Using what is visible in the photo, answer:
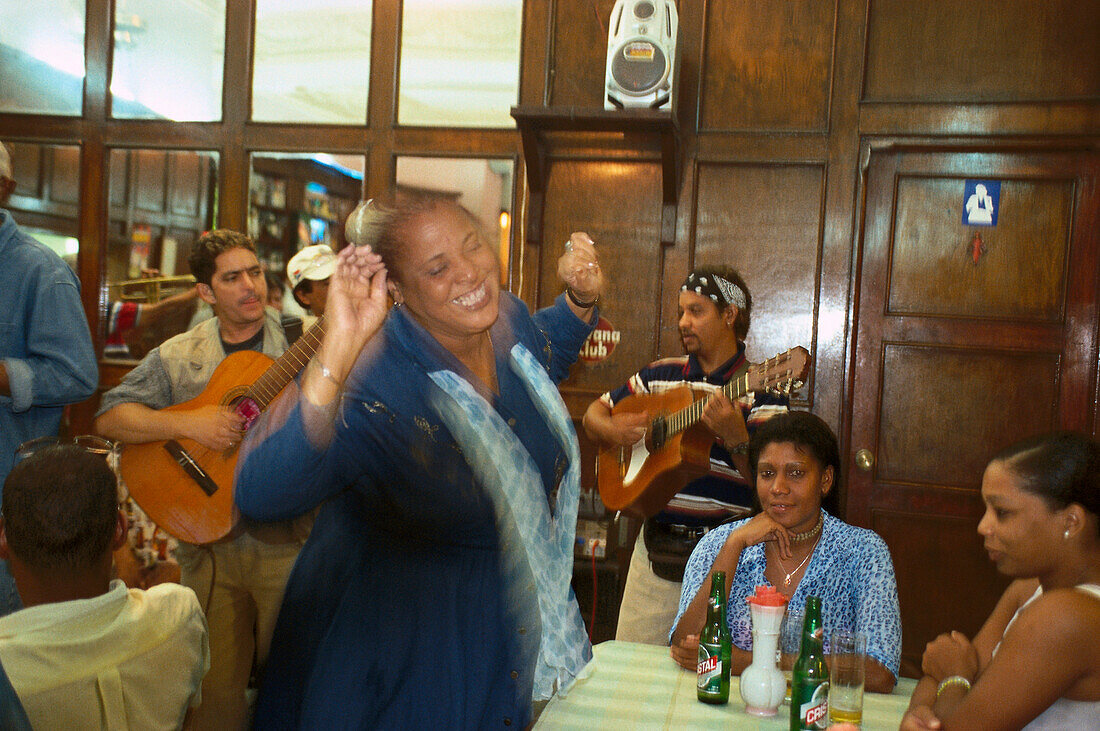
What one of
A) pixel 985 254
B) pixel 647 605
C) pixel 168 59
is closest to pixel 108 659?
pixel 647 605

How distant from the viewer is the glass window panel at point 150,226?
459cm

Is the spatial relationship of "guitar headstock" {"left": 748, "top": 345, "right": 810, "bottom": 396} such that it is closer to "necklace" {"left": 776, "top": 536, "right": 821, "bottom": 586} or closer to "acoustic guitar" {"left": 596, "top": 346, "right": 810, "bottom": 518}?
"acoustic guitar" {"left": 596, "top": 346, "right": 810, "bottom": 518}

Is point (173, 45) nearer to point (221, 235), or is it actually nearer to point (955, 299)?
point (221, 235)

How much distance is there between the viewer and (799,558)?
2254 mm

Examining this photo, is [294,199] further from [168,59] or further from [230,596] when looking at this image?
[230,596]

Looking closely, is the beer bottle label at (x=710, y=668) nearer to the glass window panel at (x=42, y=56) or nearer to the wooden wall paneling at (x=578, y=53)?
the wooden wall paneling at (x=578, y=53)

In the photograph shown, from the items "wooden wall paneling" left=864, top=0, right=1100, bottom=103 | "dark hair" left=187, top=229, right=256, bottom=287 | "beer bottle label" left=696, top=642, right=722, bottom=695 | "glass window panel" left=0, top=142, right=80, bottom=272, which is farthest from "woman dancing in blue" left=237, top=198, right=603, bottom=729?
"glass window panel" left=0, top=142, right=80, bottom=272

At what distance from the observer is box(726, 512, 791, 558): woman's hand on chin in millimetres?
2207

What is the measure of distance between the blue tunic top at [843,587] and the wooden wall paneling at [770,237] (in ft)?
6.12

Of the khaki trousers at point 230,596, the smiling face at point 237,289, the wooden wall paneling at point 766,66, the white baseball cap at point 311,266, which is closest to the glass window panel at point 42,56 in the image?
the white baseball cap at point 311,266

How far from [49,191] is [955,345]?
4396 mm

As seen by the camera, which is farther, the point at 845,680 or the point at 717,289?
the point at 717,289

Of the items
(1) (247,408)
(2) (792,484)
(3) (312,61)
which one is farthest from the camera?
(3) (312,61)

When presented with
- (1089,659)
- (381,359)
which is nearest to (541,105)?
(381,359)
